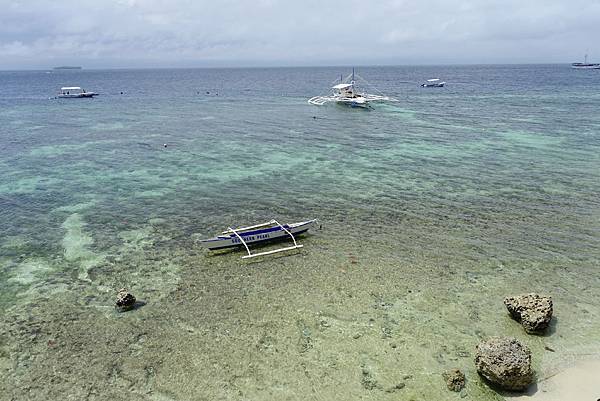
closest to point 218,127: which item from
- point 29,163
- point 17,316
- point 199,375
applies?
point 29,163

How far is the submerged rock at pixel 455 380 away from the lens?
1578 cm

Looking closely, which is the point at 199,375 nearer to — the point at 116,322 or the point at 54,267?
the point at 116,322

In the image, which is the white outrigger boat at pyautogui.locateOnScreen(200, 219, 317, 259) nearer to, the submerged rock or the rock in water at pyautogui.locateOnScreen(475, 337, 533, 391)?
the submerged rock

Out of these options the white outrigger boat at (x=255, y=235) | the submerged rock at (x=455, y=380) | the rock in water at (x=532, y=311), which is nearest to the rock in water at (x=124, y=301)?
the white outrigger boat at (x=255, y=235)

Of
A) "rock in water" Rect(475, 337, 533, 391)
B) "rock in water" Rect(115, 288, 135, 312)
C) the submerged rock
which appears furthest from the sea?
"rock in water" Rect(475, 337, 533, 391)

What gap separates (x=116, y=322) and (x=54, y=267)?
25.3 ft

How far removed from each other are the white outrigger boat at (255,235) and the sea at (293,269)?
64cm

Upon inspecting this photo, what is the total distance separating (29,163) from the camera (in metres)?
47.6

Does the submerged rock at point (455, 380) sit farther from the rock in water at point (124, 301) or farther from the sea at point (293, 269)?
the rock in water at point (124, 301)

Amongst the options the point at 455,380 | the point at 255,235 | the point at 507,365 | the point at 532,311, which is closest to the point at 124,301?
the point at 255,235

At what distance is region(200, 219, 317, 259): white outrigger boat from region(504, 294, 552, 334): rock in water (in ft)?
40.6

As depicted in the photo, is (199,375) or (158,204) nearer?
(199,375)

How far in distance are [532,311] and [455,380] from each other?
18.0 ft

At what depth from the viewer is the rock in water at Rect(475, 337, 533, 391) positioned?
1530 centimetres
